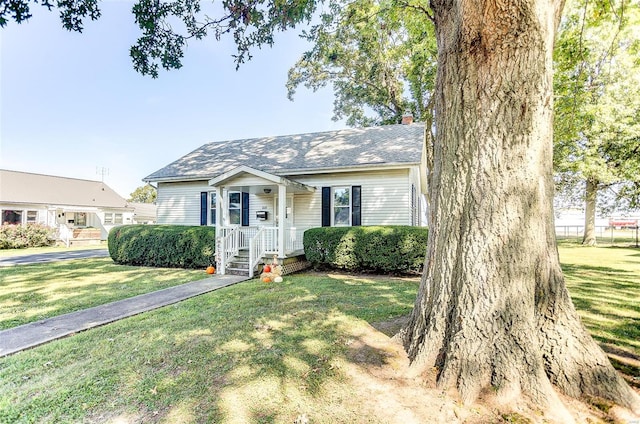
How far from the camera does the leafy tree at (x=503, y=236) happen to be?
2.68 metres

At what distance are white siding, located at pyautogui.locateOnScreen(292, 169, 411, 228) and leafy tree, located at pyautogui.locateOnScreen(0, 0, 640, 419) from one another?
306 inches

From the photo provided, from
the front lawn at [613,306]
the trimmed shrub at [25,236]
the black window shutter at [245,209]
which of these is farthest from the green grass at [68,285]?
the trimmed shrub at [25,236]

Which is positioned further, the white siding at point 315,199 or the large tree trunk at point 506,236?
the white siding at point 315,199

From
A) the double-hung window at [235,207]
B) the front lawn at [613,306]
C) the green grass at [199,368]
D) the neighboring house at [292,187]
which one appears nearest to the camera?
the green grass at [199,368]

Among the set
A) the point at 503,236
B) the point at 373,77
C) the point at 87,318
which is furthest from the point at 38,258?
the point at 373,77

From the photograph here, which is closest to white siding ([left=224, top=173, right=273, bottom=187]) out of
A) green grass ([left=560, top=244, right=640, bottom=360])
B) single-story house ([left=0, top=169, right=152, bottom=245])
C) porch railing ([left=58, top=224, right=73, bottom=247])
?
green grass ([left=560, top=244, right=640, bottom=360])

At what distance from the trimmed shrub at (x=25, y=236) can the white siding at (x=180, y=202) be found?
12.6m

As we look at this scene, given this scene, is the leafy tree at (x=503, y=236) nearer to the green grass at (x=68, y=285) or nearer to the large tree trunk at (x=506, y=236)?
the large tree trunk at (x=506, y=236)

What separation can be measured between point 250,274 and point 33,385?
6238 millimetres

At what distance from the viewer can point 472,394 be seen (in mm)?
2635

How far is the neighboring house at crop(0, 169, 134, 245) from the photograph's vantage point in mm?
23312

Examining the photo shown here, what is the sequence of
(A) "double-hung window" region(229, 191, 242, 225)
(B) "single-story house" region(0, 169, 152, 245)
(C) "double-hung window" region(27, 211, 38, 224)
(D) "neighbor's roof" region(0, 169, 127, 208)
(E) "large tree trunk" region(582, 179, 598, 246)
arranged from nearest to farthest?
(A) "double-hung window" region(229, 191, 242, 225)
(E) "large tree trunk" region(582, 179, 598, 246)
(B) "single-story house" region(0, 169, 152, 245)
(D) "neighbor's roof" region(0, 169, 127, 208)
(C) "double-hung window" region(27, 211, 38, 224)

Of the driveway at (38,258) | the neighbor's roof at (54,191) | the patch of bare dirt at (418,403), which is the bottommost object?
the driveway at (38,258)

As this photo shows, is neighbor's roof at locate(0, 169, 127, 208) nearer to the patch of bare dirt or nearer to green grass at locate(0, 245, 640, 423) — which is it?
green grass at locate(0, 245, 640, 423)
